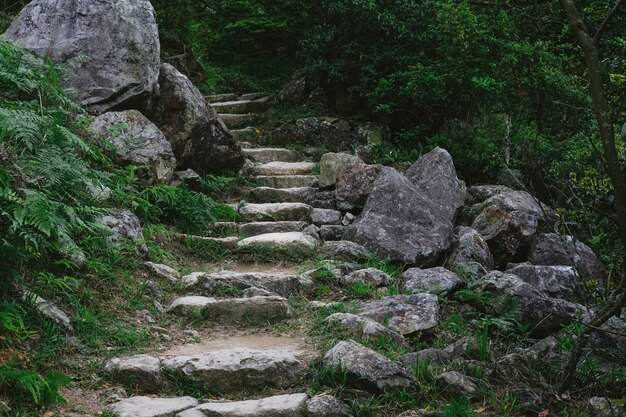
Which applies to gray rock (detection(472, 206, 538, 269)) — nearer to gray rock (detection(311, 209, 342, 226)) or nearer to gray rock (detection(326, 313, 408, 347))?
gray rock (detection(311, 209, 342, 226))

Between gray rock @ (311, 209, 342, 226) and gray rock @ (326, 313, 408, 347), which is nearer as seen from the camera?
gray rock @ (326, 313, 408, 347)

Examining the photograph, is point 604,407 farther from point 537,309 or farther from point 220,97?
point 220,97

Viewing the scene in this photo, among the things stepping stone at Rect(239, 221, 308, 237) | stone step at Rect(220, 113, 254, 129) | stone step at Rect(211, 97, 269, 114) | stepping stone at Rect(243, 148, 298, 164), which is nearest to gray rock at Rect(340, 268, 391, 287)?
stepping stone at Rect(239, 221, 308, 237)

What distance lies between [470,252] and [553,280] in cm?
88

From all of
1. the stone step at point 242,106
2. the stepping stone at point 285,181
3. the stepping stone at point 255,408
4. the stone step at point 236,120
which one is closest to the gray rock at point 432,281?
the stepping stone at point 255,408

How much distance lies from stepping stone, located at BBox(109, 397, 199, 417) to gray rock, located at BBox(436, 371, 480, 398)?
153cm

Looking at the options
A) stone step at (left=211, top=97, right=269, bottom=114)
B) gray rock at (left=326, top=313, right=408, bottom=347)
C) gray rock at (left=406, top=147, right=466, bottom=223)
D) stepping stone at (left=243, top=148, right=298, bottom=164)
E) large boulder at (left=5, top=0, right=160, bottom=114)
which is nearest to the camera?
gray rock at (left=326, top=313, right=408, bottom=347)

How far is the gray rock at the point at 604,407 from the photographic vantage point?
3977 mm

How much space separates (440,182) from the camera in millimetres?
8328

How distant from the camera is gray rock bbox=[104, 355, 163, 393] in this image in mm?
4406

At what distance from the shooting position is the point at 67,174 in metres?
5.46

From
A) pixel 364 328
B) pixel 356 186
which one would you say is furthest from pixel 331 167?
pixel 364 328

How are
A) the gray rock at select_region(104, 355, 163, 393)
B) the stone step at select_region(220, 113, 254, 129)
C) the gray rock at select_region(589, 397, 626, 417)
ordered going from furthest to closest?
1. the stone step at select_region(220, 113, 254, 129)
2. the gray rock at select_region(104, 355, 163, 393)
3. the gray rock at select_region(589, 397, 626, 417)

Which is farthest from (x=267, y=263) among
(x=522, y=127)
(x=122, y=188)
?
(x=522, y=127)
